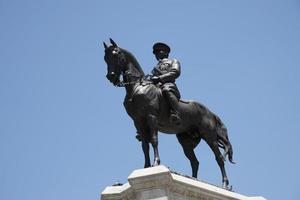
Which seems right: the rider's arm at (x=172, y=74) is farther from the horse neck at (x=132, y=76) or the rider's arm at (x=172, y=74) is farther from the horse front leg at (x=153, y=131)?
the horse front leg at (x=153, y=131)

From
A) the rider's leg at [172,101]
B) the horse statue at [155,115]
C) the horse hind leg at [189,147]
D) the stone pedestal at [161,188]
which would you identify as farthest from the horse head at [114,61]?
the stone pedestal at [161,188]

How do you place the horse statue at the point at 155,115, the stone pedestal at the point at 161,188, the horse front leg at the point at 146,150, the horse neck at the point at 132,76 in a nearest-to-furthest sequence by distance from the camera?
the stone pedestal at the point at 161,188 → the horse statue at the point at 155,115 → the horse front leg at the point at 146,150 → the horse neck at the point at 132,76

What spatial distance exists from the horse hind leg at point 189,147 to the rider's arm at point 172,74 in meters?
1.55

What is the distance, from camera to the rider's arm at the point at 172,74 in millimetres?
16367

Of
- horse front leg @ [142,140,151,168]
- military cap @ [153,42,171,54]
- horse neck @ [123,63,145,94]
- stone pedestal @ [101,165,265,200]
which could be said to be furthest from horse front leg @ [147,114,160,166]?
military cap @ [153,42,171,54]

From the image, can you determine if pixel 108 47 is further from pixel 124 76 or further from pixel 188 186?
pixel 188 186

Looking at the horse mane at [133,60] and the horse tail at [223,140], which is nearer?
the horse mane at [133,60]

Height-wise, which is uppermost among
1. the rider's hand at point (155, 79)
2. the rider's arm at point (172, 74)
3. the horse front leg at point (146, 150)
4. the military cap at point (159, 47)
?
the military cap at point (159, 47)

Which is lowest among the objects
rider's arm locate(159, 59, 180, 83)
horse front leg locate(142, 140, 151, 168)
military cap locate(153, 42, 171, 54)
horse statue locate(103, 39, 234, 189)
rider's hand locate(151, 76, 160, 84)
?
horse front leg locate(142, 140, 151, 168)

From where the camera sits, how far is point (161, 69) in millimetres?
16797

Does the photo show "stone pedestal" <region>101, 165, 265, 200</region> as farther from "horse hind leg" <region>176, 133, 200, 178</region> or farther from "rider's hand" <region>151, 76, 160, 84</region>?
"rider's hand" <region>151, 76, 160, 84</region>

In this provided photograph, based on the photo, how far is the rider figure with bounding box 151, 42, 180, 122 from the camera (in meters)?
16.1

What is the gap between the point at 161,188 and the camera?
14070 mm

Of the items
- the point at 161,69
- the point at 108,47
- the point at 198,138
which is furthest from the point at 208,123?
the point at 108,47
